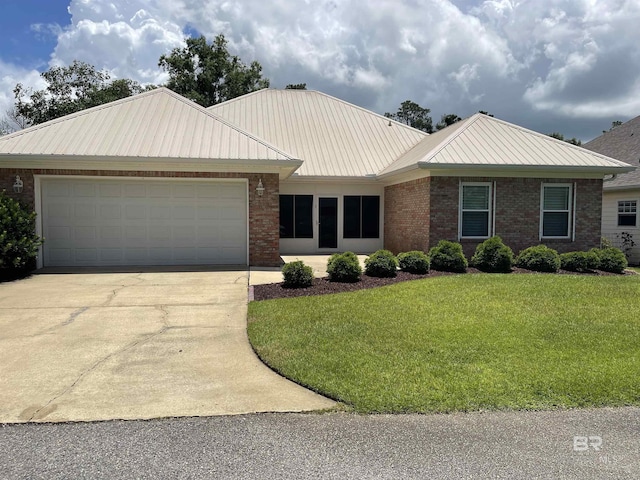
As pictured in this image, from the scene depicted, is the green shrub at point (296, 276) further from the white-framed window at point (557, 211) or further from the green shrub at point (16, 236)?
the white-framed window at point (557, 211)

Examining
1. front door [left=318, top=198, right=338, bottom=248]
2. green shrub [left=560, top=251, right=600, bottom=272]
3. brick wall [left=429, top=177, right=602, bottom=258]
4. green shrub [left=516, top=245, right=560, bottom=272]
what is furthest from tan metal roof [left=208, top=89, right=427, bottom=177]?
green shrub [left=560, top=251, right=600, bottom=272]

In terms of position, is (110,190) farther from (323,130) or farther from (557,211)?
(557,211)

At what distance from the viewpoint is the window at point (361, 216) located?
18.7 m

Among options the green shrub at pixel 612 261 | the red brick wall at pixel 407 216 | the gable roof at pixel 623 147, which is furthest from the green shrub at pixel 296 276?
the gable roof at pixel 623 147

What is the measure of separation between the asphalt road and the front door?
1437cm

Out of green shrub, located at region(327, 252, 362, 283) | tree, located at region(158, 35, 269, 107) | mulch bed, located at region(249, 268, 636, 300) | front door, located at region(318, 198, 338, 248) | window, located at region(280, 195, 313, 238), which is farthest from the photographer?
tree, located at region(158, 35, 269, 107)

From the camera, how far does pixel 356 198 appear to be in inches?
736

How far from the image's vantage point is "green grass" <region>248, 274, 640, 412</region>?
465cm

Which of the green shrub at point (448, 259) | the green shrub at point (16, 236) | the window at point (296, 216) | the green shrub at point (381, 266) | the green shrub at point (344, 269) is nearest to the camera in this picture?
the green shrub at point (344, 269)

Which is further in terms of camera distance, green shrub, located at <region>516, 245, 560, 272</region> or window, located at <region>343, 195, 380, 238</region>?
window, located at <region>343, 195, 380, 238</region>

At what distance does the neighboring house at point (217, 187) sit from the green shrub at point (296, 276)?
3.59m

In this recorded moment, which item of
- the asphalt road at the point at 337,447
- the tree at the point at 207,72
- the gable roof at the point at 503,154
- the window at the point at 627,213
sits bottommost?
the asphalt road at the point at 337,447

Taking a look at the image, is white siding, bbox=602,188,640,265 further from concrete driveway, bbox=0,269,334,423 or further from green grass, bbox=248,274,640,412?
concrete driveway, bbox=0,269,334,423

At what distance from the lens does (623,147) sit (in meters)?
21.7
